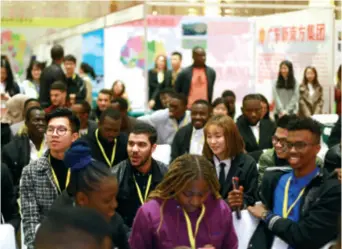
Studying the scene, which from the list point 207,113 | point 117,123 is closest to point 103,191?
point 117,123

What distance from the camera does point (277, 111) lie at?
12664mm

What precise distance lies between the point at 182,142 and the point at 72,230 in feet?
19.0

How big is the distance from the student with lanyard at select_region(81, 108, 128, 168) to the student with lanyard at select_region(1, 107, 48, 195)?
1.49 ft

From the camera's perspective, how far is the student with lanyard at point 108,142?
661 centimetres

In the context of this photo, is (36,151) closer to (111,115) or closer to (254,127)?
(111,115)

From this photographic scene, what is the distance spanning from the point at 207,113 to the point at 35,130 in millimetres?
2055

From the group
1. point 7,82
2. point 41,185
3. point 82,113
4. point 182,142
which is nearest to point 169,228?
point 41,185

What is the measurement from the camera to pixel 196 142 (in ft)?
26.2

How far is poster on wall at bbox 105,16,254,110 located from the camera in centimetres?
1201

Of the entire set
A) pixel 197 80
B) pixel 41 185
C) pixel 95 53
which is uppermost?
pixel 95 53

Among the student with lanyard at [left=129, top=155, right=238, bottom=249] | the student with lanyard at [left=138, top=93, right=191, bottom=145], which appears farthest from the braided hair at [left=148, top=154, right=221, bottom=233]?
the student with lanyard at [left=138, top=93, right=191, bottom=145]

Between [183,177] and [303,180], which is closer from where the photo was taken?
[183,177]

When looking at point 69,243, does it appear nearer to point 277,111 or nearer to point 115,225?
point 115,225

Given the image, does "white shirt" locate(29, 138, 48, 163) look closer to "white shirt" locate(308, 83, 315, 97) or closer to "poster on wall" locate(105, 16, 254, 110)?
"poster on wall" locate(105, 16, 254, 110)
